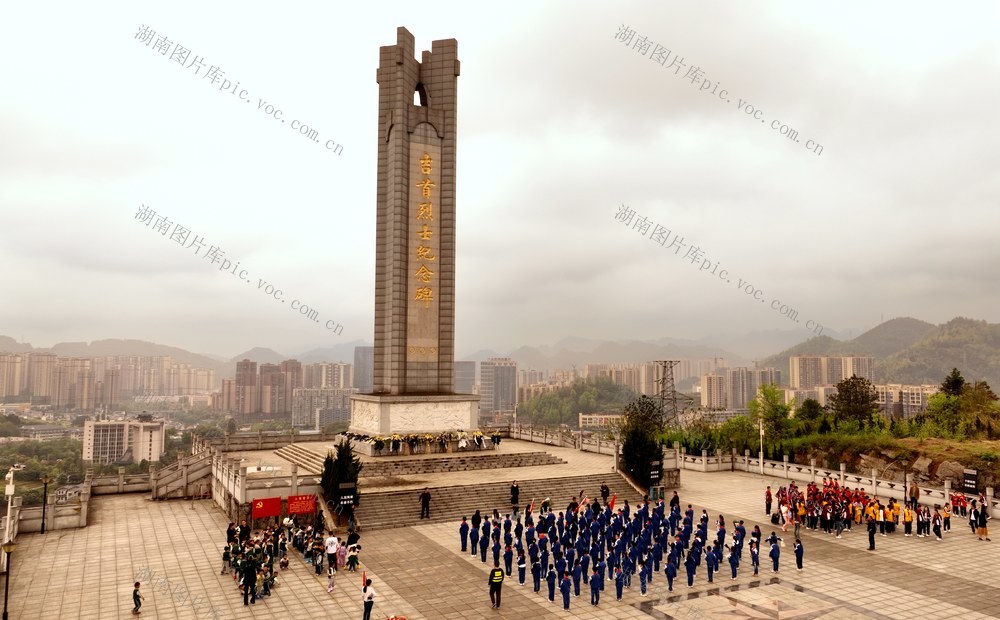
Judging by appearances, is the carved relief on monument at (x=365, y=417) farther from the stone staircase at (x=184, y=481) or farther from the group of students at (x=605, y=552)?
the group of students at (x=605, y=552)

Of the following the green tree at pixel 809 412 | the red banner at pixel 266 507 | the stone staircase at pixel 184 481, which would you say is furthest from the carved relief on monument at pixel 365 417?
the green tree at pixel 809 412

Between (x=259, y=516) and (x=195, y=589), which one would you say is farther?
(x=259, y=516)

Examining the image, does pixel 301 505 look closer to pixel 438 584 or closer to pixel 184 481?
pixel 438 584

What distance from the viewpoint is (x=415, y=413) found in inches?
1353

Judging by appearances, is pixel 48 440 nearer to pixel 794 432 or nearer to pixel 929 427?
pixel 794 432

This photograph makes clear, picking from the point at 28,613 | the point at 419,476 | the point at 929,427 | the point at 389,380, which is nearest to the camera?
the point at 28,613

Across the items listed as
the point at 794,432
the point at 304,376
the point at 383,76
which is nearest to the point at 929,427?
the point at 794,432

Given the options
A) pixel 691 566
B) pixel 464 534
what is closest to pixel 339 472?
pixel 464 534

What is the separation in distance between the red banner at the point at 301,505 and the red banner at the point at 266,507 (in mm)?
410

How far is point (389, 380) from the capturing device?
3512 centimetres

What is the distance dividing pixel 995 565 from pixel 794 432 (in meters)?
25.8

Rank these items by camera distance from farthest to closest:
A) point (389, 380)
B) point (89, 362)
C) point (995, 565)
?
point (89, 362)
point (389, 380)
point (995, 565)

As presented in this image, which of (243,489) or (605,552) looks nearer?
(605,552)

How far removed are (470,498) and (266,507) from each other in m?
7.41
